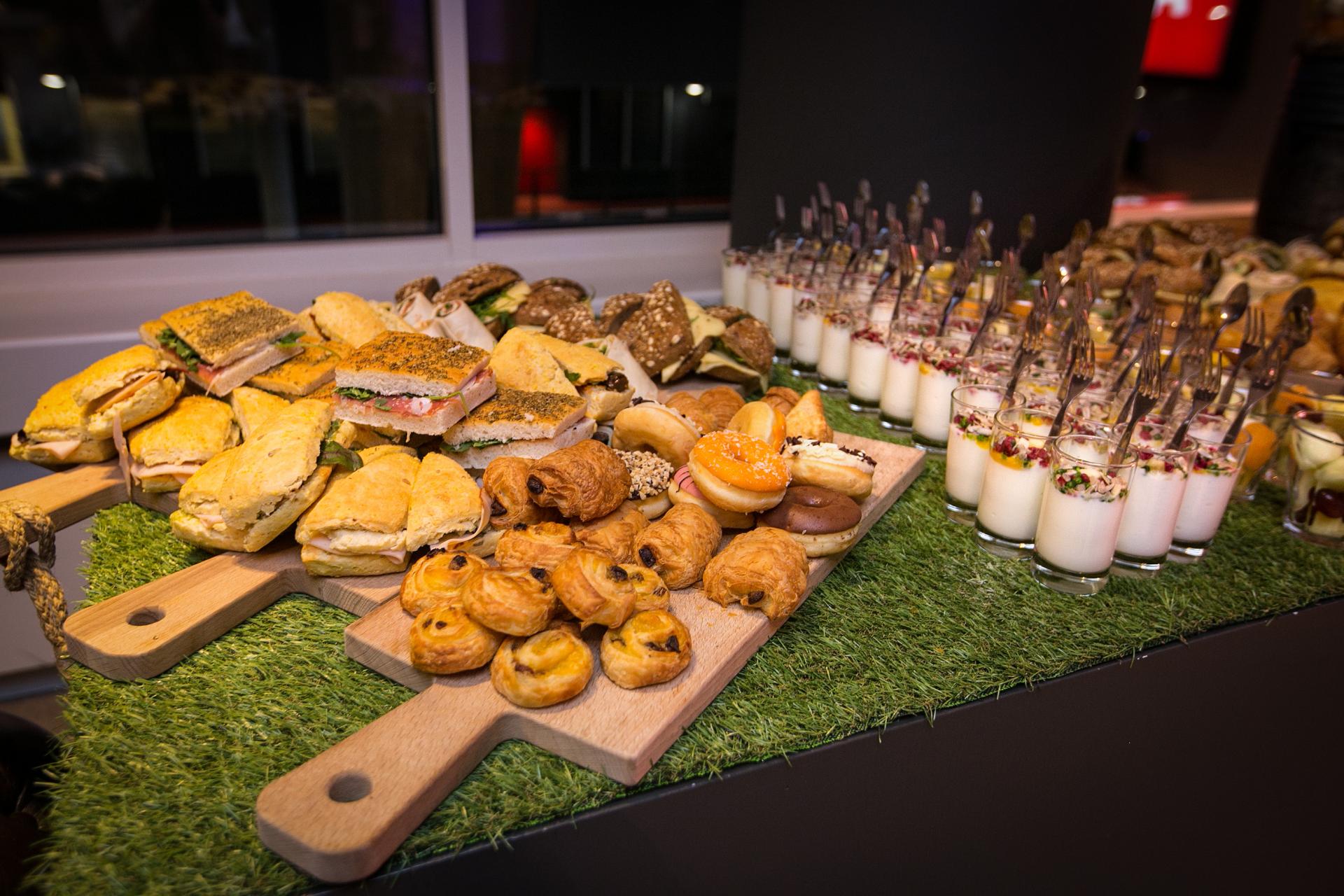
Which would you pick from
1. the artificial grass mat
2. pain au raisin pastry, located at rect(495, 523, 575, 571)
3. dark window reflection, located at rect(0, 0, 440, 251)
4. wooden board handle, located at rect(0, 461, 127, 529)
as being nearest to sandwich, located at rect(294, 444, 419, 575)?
the artificial grass mat

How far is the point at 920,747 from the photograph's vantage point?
1.68 metres

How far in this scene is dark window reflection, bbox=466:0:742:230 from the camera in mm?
5426

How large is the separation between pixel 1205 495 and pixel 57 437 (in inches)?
121

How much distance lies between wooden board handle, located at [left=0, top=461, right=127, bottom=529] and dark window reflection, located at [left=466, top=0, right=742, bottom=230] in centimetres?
369

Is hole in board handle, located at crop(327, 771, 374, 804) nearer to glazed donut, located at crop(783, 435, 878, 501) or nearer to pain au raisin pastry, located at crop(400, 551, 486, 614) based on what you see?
pain au raisin pastry, located at crop(400, 551, 486, 614)

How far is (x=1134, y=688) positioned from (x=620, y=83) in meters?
5.05

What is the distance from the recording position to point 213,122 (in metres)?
5.19

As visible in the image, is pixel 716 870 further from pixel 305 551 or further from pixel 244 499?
pixel 244 499

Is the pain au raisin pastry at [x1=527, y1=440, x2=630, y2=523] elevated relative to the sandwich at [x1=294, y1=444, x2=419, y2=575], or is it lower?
elevated

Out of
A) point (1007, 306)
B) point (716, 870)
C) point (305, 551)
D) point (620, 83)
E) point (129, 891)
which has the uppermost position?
point (620, 83)

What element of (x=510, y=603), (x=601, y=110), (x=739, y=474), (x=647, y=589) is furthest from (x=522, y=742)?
(x=601, y=110)

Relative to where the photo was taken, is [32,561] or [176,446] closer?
[32,561]

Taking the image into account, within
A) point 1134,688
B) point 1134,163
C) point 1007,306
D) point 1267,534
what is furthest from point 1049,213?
point 1134,163

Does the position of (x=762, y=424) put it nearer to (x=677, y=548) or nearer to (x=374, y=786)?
(x=677, y=548)
